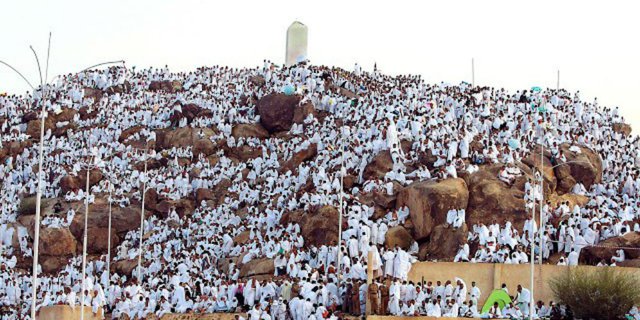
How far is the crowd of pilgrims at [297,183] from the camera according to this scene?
1684 inches

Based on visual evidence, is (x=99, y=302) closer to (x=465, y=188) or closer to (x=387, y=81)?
(x=465, y=188)

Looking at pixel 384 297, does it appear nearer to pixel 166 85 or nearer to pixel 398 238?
pixel 398 238

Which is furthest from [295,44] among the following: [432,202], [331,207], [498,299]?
[498,299]

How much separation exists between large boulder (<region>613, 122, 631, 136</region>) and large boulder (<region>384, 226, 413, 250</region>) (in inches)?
764

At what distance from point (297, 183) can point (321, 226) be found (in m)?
8.01

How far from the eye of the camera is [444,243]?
45938mm

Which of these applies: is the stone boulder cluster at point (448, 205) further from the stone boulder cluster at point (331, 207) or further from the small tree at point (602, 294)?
→ the small tree at point (602, 294)

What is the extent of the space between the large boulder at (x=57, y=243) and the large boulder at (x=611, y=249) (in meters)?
26.7

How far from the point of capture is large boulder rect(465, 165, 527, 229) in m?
47.0

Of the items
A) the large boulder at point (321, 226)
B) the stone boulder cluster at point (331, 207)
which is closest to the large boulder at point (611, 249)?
the stone boulder cluster at point (331, 207)

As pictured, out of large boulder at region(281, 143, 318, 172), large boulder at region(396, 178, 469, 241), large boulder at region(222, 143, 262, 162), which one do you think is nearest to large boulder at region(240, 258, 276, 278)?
large boulder at region(396, 178, 469, 241)

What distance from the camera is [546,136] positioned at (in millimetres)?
54500

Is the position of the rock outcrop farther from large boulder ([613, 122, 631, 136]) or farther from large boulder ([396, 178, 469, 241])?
large boulder ([613, 122, 631, 136])

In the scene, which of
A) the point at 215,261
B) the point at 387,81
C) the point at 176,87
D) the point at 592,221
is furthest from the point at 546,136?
the point at 176,87
